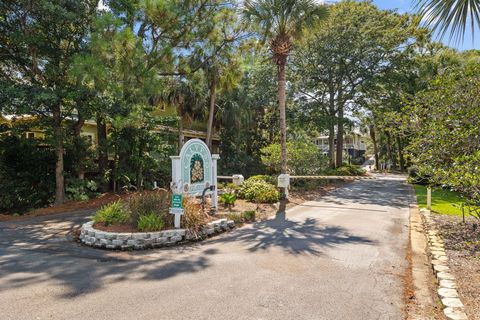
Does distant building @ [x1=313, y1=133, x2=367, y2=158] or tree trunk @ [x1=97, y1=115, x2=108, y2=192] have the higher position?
distant building @ [x1=313, y1=133, x2=367, y2=158]

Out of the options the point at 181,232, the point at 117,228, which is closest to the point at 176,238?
the point at 181,232

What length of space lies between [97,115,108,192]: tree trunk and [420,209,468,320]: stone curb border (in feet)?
40.3

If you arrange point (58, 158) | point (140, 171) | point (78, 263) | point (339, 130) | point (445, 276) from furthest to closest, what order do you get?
1. point (339, 130)
2. point (140, 171)
3. point (58, 158)
4. point (78, 263)
5. point (445, 276)

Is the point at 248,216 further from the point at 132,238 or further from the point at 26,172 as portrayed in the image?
the point at 26,172

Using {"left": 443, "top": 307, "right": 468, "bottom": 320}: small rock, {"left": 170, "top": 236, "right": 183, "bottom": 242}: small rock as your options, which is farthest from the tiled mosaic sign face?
{"left": 443, "top": 307, "right": 468, "bottom": 320}: small rock

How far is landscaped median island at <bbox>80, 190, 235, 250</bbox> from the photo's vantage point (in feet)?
23.1

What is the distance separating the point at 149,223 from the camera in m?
7.45

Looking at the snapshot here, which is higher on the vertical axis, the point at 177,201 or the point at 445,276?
the point at 177,201

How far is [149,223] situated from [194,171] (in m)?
2.42

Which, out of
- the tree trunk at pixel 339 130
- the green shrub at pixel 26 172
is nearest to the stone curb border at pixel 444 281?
the green shrub at pixel 26 172

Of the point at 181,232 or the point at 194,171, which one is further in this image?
the point at 194,171

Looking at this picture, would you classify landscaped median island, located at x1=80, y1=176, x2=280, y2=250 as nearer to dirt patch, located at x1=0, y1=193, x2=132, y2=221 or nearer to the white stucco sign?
the white stucco sign

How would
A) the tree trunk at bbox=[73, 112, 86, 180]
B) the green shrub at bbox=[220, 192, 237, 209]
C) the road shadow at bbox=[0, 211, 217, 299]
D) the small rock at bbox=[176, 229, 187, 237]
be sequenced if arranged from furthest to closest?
1. the tree trunk at bbox=[73, 112, 86, 180]
2. the green shrub at bbox=[220, 192, 237, 209]
3. the small rock at bbox=[176, 229, 187, 237]
4. the road shadow at bbox=[0, 211, 217, 299]

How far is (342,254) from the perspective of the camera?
6.55 m
